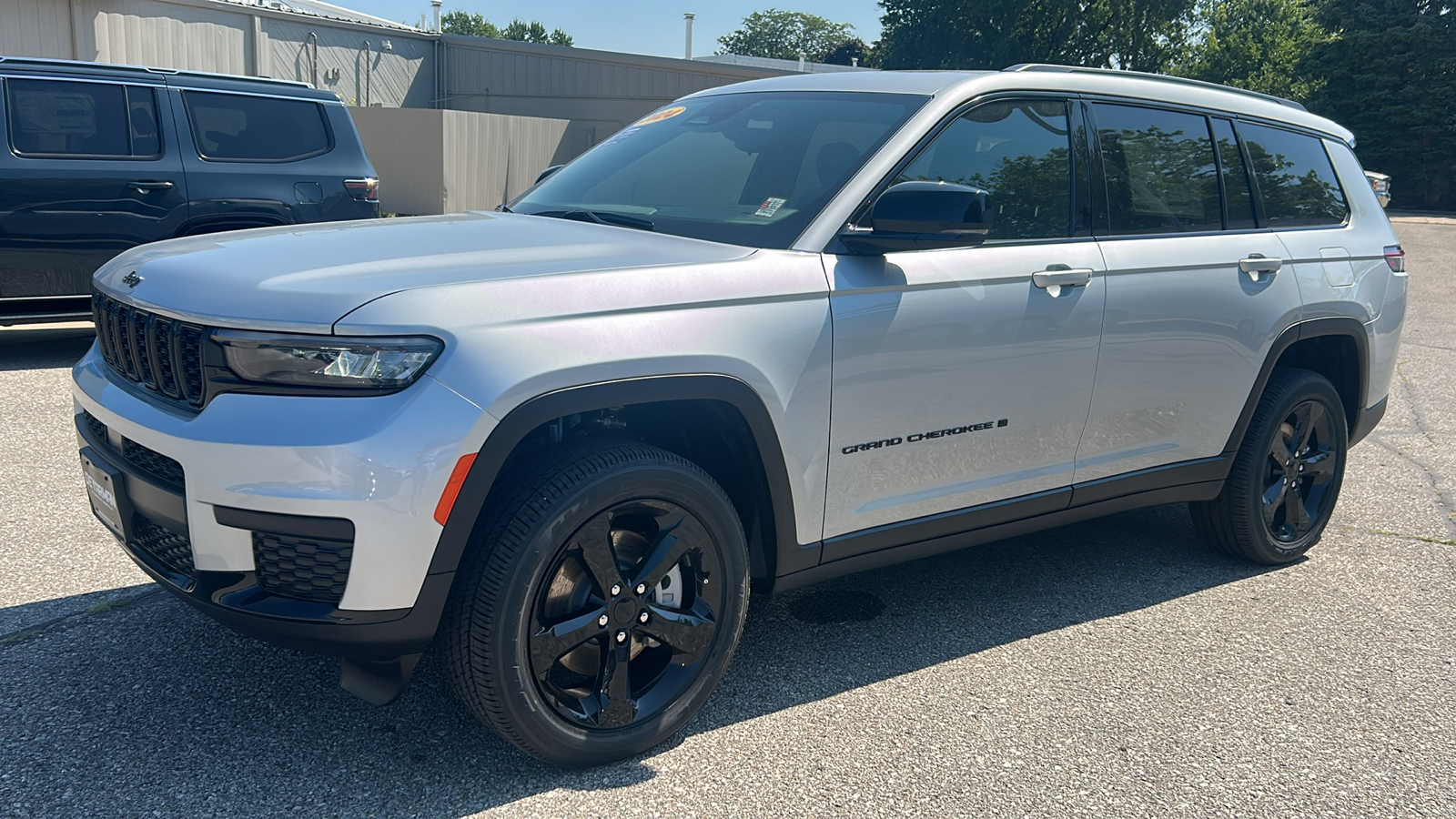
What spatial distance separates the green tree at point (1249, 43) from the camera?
5656 centimetres

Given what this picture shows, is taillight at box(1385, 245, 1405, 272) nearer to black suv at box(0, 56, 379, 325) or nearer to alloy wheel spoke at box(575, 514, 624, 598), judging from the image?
alloy wheel spoke at box(575, 514, 624, 598)

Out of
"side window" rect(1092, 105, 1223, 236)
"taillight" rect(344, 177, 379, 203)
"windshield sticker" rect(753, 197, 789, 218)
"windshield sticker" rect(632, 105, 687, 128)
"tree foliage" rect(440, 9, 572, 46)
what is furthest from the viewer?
"tree foliage" rect(440, 9, 572, 46)

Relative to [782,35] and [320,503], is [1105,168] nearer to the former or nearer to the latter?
[320,503]

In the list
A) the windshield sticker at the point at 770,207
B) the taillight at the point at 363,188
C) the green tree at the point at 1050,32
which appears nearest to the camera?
the windshield sticker at the point at 770,207

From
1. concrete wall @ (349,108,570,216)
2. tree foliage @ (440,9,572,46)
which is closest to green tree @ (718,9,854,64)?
tree foliage @ (440,9,572,46)

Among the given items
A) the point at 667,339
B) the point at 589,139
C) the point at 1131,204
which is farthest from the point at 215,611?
the point at 589,139

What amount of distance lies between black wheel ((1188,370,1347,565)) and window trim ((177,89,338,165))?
22.4 ft

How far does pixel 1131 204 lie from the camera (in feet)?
13.6

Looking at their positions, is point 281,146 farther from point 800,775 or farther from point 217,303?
point 800,775

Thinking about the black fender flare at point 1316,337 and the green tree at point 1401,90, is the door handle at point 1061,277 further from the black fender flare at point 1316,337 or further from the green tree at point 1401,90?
the green tree at point 1401,90

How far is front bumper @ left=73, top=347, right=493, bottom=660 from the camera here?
2502 millimetres

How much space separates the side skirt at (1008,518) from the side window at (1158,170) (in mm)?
903

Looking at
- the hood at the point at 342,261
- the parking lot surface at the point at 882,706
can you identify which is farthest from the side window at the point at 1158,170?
the hood at the point at 342,261

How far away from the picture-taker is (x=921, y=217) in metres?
3.18
